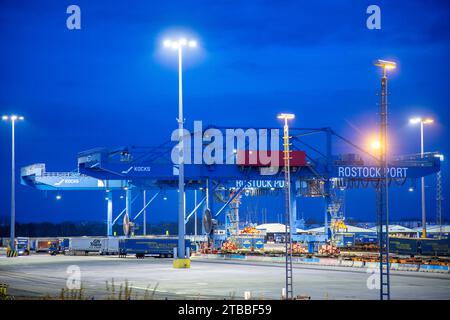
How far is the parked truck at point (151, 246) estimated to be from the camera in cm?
5838

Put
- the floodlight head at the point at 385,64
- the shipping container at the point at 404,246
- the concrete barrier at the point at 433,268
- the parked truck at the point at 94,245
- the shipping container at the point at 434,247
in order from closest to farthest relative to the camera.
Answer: the floodlight head at the point at 385,64, the concrete barrier at the point at 433,268, the shipping container at the point at 434,247, the shipping container at the point at 404,246, the parked truck at the point at 94,245

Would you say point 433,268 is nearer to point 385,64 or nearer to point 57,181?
point 385,64

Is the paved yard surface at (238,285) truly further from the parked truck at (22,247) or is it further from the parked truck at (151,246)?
the parked truck at (22,247)

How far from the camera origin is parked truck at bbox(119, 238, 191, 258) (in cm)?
5838

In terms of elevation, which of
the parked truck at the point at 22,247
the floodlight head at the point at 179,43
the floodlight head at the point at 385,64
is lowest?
the parked truck at the point at 22,247

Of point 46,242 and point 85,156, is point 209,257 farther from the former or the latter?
point 46,242

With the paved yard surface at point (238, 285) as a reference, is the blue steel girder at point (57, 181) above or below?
above

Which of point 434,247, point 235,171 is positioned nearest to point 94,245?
point 235,171

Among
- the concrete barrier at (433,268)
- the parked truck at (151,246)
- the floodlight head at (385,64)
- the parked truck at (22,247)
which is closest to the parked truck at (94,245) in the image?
the parked truck at (22,247)
